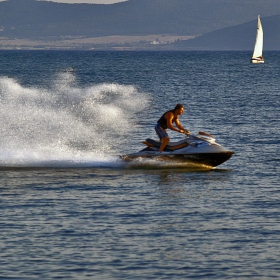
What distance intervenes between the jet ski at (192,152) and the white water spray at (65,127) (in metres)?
1.43

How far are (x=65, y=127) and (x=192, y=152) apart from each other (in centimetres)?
1480

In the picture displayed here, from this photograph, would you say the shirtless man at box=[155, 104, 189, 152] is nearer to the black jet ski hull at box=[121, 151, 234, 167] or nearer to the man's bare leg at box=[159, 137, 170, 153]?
the man's bare leg at box=[159, 137, 170, 153]

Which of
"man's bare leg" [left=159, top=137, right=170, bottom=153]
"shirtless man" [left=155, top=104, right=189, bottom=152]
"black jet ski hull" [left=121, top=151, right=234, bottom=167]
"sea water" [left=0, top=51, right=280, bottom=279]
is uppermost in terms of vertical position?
"shirtless man" [left=155, top=104, right=189, bottom=152]

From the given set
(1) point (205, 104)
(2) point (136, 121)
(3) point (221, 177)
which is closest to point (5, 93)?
(1) point (205, 104)

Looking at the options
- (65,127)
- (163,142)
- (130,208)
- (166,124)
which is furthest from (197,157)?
(65,127)

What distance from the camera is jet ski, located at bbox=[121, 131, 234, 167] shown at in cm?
2436

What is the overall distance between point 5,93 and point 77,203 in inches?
1536

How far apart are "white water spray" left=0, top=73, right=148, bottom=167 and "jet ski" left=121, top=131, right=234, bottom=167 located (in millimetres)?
1429

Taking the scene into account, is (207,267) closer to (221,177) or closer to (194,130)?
(221,177)

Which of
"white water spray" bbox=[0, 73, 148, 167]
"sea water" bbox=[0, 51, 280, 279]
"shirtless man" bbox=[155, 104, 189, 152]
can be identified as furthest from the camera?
"white water spray" bbox=[0, 73, 148, 167]

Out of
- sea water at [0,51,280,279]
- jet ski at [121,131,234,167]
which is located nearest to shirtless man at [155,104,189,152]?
jet ski at [121,131,234,167]

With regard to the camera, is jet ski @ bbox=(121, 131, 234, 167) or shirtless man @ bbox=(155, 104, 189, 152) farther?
jet ski @ bbox=(121, 131, 234, 167)

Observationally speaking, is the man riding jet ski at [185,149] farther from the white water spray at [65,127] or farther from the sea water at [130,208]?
the white water spray at [65,127]

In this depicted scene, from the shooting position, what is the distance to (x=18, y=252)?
1605 centimetres
